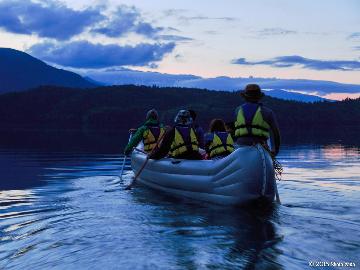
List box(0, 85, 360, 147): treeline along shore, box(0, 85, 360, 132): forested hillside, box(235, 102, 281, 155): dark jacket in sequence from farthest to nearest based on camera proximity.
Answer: box(0, 85, 360, 132): forested hillside
box(0, 85, 360, 147): treeline along shore
box(235, 102, 281, 155): dark jacket

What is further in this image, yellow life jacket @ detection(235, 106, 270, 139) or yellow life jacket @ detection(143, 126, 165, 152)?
yellow life jacket @ detection(143, 126, 165, 152)

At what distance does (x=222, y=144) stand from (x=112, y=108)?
151 metres

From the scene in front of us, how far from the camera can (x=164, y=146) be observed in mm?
12633

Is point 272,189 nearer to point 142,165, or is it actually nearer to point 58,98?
point 142,165

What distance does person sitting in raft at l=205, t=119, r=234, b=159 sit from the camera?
12016 mm

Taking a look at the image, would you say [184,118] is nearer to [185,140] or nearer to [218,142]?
[185,140]

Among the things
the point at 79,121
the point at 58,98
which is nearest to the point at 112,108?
the point at 79,121

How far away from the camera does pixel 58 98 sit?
7037 inches

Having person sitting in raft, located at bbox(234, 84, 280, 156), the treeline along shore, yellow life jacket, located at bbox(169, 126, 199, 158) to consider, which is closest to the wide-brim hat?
person sitting in raft, located at bbox(234, 84, 280, 156)

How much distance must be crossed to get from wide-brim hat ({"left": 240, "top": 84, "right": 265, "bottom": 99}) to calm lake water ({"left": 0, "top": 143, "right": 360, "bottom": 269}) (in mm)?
2389

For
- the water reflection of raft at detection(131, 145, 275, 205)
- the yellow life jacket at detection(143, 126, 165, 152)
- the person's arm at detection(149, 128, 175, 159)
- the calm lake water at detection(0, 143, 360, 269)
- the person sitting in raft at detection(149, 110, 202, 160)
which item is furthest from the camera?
the yellow life jacket at detection(143, 126, 165, 152)

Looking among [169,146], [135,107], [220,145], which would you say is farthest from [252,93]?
[135,107]

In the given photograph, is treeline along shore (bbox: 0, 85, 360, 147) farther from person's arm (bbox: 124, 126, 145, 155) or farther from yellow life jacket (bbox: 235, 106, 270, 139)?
yellow life jacket (bbox: 235, 106, 270, 139)

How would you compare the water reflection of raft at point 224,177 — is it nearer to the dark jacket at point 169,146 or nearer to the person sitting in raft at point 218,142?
the dark jacket at point 169,146
